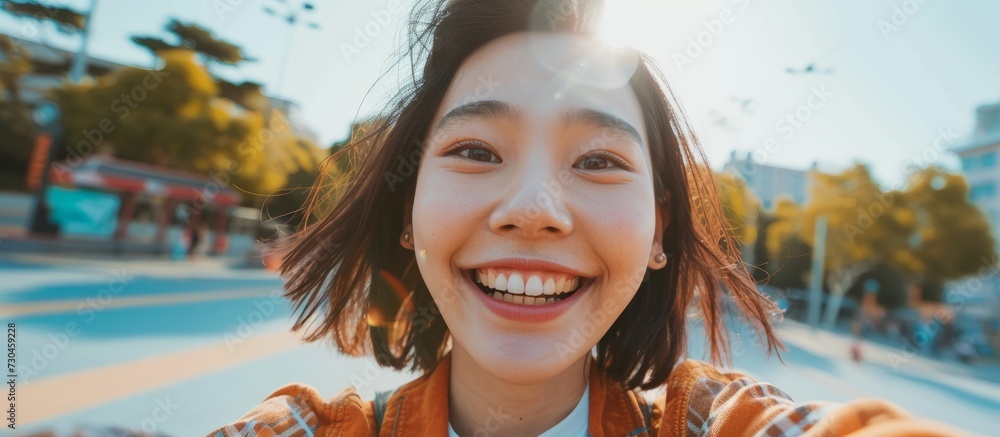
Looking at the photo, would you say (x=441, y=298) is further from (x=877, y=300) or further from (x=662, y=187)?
(x=877, y=300)

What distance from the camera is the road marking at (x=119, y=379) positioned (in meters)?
4.23

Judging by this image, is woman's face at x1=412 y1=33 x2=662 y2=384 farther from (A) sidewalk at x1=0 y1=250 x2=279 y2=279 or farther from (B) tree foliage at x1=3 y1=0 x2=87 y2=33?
(B) tree foliage at x1=3 y1=0 x2=87 y2=33

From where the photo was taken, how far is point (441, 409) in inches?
53.4

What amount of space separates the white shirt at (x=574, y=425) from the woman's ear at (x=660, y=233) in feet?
1.31

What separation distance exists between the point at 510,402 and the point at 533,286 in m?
0.37

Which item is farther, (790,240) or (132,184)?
(790,240)

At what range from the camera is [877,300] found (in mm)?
25109

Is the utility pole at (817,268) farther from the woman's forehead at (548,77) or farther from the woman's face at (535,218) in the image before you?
the woman's face at (535,218)

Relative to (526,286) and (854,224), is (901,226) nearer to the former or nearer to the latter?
(854,224)

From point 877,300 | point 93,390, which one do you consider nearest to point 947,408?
point 93,390

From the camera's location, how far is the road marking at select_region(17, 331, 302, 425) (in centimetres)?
423

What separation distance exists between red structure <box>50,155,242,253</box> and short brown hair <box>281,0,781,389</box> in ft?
56.6

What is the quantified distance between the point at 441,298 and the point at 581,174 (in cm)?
41

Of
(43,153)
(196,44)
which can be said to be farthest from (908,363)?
(196,44)
